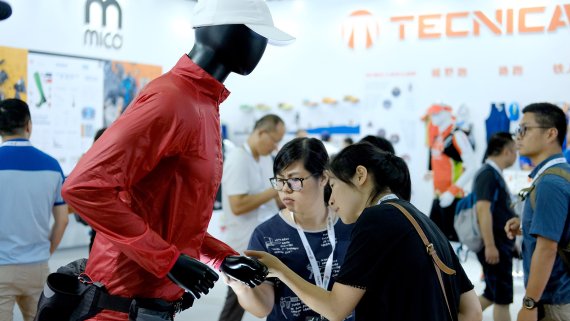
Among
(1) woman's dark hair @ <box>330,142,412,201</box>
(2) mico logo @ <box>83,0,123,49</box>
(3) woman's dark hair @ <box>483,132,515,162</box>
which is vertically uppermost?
(2) mico logo @ <box>83,0,123,49</box>

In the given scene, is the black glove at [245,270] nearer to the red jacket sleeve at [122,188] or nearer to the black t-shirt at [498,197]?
the red jacket sleeve at [122,188]

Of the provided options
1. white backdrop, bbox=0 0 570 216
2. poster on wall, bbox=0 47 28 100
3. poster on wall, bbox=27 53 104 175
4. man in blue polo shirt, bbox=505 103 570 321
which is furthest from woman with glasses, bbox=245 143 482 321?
white backdrop, bbox=0 0 570 216

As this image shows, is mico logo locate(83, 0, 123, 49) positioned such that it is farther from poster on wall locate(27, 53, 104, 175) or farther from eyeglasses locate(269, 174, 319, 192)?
eyeglasses locate(269, 174, 319, 192)

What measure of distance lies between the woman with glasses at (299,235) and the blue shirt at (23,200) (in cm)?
168

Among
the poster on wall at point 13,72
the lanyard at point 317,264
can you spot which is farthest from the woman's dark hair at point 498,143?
the poster on wall at point 13,72

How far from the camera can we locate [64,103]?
8992 mm

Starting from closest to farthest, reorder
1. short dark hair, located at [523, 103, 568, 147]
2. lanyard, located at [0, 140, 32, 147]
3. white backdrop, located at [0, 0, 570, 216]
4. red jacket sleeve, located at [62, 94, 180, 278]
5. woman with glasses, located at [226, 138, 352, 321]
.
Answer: red jacket sleeve, located at [62, 94, 180, 278] < woman with glasses, located at [226, 138, 352, 321] < short dark hair, located at [523, 103, 568, 147] < lanyard, located at [0, 140, 32, 147] < white backdrop, located at [0, 0, 570, 216]

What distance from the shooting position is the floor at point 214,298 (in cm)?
570

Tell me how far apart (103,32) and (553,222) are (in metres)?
7.82

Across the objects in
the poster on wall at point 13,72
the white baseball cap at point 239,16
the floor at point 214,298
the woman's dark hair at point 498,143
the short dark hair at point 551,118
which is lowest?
the floor at point 214,298

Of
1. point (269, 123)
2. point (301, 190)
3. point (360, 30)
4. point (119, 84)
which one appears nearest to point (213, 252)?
point (301, 190)

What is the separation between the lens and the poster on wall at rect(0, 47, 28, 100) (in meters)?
8.21

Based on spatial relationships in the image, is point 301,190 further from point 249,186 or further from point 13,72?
point 13,72

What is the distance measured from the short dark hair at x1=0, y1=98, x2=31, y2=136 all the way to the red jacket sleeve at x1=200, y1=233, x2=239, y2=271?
7.24ft
